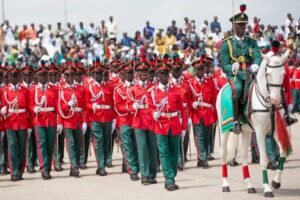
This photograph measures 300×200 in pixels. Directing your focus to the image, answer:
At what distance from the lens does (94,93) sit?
19031 mm

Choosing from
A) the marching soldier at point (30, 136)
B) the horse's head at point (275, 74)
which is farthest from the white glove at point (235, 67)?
the marching soldier at point (30, 136)

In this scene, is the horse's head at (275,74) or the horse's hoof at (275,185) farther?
the horse's hoof at (275,185)

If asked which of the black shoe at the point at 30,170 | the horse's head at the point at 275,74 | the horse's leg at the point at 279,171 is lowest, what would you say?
the black shoe at the point at 30,170

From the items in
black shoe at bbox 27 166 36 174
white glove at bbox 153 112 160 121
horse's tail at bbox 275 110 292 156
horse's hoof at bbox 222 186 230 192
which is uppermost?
white glove at bbox 153 112 160 121

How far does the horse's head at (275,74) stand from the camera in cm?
1408

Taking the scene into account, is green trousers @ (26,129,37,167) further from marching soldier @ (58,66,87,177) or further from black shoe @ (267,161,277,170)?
black shoe @ (267,161,277,170)

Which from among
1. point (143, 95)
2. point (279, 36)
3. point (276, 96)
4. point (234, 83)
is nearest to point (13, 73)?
point (143, 95)

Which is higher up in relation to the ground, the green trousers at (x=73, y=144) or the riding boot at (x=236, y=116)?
the riding boot at (x=236, y=116)

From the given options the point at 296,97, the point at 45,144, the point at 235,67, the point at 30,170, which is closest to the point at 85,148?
the point at 30,170

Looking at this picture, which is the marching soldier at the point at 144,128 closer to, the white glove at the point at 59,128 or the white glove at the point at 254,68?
the white glove at the point at 254,68

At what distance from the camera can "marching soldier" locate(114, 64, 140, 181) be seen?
17609 millimetres

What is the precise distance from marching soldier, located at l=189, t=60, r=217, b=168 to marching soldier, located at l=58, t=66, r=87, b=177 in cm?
227

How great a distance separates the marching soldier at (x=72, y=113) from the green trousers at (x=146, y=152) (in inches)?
81.5

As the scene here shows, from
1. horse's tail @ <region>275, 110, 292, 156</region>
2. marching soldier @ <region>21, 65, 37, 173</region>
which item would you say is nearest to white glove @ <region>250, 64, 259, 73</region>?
horse's tail @ <region>275, 110, 292, 156</region>
